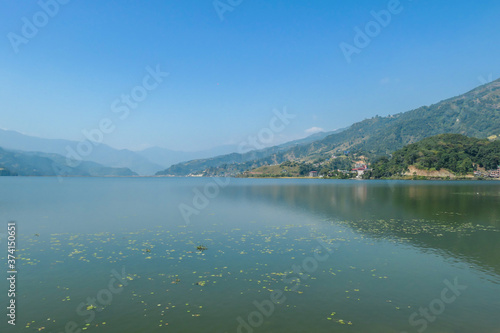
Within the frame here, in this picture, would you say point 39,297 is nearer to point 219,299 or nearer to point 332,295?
point 219,299

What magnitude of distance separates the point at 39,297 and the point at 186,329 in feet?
38.1

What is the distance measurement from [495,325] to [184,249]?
87.0 feet

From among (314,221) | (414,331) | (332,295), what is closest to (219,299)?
(332,295)

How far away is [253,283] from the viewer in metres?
21.8

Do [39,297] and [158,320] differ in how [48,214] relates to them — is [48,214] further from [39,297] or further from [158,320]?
[158,320]

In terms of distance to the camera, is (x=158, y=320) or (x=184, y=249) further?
(x=184, y=249)

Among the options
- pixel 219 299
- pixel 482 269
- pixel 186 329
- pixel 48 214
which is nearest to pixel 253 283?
pixel 219 299

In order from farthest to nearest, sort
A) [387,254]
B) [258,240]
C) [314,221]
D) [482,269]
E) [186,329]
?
[314,221] → [258,240] → [387,254] → [482,269] → [186,329]

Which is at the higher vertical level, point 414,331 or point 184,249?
point 184,249

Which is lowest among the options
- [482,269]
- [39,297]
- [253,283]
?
[482,269]

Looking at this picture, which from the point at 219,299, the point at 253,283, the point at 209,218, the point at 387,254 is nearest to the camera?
the point at 219,299

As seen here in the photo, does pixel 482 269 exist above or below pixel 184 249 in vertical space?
below

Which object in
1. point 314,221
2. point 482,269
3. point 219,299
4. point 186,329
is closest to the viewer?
point 186,329

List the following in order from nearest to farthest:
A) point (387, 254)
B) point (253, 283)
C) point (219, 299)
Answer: point (219, 299)
point (253, 283)
point (387, 254)
